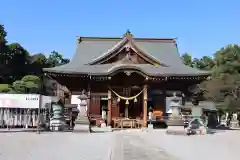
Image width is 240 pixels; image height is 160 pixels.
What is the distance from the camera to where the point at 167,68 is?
27391 millimetres

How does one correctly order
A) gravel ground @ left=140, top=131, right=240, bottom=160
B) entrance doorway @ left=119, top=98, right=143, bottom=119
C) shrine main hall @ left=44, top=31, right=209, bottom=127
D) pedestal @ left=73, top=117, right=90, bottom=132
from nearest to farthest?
gravel ground @ left=140, top=131, right=240, bottom=160 → pedestal @ left=73, top=117, right=90, bottom=132 → shrine main hall @ left=44, top=31, right=209, bottom=127 → entrance doorway @ left=119, top=98, right=143, bottom=119

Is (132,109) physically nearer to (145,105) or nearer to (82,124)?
(145,105)

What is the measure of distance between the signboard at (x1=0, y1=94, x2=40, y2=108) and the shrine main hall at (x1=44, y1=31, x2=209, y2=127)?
4338 mm

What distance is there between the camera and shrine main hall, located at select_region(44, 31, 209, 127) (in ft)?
82.4

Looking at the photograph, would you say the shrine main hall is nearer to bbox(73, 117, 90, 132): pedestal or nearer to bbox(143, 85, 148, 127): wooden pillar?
bbox(143, 85, 148, 127): wooden pillar

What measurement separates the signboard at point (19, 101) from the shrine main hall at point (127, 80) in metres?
4.34

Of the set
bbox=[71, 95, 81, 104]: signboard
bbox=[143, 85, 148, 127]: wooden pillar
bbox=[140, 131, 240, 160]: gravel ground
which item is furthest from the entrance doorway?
bbox=[140, 131, 240, 160]: gravel ground

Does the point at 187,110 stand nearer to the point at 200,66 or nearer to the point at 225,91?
the point at 225,91

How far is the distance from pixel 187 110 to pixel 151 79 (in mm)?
3620

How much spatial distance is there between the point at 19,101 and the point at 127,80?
8.91 metres

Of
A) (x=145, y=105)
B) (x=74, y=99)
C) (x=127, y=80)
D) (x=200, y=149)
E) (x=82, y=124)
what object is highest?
(x=127, y=80)

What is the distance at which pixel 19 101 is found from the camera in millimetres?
21234

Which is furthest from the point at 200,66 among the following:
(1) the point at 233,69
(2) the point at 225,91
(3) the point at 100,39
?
(3) the point at 100,39

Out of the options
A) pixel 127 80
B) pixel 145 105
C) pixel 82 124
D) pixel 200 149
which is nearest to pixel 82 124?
pixel 82 124
